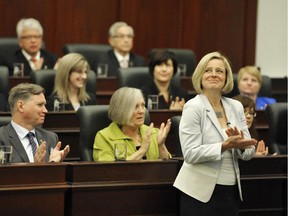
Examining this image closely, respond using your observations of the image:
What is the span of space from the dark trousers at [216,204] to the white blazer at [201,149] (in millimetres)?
36

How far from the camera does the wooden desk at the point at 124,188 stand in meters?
Result: 5.02

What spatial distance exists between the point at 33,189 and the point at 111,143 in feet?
2.56

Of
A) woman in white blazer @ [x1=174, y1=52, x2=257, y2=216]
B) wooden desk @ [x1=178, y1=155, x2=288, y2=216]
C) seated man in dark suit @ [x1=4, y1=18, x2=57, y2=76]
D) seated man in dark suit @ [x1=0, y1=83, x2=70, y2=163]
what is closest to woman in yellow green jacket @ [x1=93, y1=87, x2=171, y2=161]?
seated man in dark suit @ [x1=0, y1=83, x2=70, y2=163]

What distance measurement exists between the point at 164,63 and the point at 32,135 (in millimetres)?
1927

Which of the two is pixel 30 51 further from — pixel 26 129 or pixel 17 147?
pixel 17 147

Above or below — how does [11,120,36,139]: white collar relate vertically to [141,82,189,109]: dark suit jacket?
below

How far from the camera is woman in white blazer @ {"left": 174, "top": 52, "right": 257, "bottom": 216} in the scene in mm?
4781

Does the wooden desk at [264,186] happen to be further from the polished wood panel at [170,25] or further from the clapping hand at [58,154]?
the polished wood panel at [170,25]

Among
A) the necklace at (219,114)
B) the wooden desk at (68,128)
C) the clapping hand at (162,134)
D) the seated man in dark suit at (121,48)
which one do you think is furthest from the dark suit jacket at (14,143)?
the seated man in dark suit at (121,48)

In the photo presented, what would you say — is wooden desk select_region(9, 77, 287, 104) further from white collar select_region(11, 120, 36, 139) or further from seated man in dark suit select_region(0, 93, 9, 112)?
white collar select_region(11, 120, 36, 139)

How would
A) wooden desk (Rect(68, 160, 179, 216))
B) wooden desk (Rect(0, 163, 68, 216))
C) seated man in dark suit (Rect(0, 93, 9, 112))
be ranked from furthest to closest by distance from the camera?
seated man in dark suit (Rect(0, 93, 9, 112))
wooden desk (Rect(68, 160, 179, 216))
wooden desk (Rect(0, 163, 68, 216))

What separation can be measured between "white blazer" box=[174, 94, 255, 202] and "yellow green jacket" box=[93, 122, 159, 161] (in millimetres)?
681

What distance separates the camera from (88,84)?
7059 mm

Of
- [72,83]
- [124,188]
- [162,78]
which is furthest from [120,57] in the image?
[124,188]
